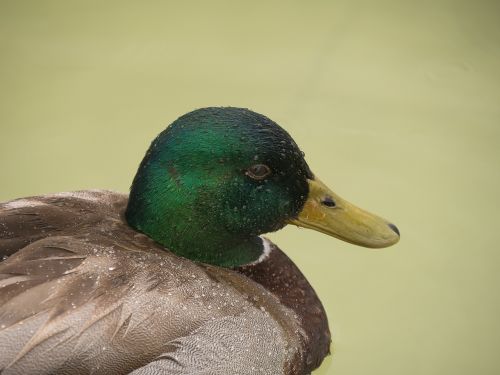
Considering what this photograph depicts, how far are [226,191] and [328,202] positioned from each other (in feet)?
1.29

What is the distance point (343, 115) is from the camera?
4.01m

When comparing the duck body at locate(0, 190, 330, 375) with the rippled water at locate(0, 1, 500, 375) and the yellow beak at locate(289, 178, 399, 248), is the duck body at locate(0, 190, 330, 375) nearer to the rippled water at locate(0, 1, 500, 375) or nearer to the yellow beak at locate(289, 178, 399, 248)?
the yellow beak at locate(289, 178, 399, 248)

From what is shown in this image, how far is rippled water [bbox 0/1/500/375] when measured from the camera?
10.3 feet

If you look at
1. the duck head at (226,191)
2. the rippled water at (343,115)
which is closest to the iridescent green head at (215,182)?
the duck head at (226,191)

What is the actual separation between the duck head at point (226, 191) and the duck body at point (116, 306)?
0.09 meters

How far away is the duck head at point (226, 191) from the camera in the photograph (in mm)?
2197

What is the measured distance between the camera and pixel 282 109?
401 cm

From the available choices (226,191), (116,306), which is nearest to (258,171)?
(226,191)

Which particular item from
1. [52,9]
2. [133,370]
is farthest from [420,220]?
[52,9]

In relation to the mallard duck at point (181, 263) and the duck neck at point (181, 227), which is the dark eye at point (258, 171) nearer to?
the mallard duck at point (181, 263)

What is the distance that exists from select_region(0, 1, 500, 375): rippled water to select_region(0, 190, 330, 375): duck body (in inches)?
32.0

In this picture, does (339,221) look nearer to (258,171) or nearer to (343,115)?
(258,171)

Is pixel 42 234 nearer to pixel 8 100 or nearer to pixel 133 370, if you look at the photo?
pixel 133 370

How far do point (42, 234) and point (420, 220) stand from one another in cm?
204
